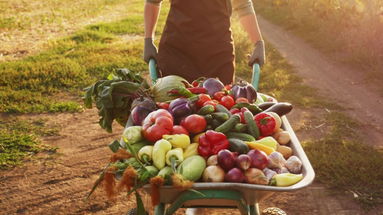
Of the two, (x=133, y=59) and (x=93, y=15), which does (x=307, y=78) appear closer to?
(x=133, y=59)

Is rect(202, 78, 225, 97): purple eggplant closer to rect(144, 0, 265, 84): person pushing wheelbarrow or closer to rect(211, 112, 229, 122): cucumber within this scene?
rect(211, 112, 229, 122): cucumber

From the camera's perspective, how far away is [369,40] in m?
8.34

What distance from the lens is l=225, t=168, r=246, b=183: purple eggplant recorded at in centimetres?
219

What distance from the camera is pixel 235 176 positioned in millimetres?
2186

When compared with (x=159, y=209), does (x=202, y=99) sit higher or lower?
higher

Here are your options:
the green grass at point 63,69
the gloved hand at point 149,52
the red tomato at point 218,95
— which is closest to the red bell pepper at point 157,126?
the red tomato at point 218,95

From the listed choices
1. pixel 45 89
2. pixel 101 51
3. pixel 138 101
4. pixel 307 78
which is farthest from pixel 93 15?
pixel 138 101

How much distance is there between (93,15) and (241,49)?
626 cm

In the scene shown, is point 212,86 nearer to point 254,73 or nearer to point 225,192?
point 254,73

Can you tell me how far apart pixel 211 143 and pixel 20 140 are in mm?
3613

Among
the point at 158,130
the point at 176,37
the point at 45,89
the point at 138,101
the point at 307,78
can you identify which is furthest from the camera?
the point at 307,78

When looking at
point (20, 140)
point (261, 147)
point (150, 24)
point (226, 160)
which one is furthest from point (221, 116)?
point (20, 140)

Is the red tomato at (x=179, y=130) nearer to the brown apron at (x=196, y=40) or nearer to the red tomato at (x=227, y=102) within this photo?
the red tomato at (x=227, y=102)

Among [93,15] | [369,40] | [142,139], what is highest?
[142,139]
